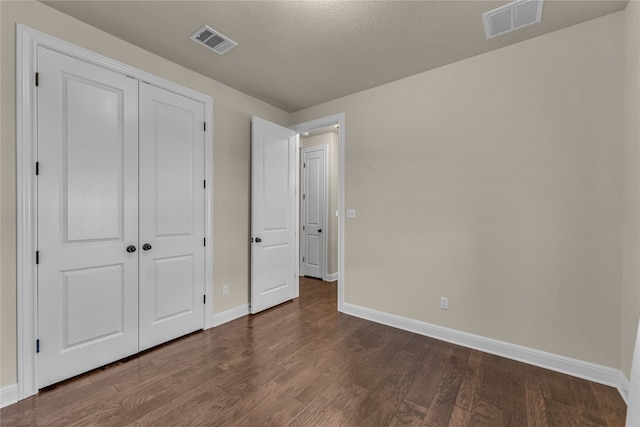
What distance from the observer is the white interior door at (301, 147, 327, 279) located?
4.93m

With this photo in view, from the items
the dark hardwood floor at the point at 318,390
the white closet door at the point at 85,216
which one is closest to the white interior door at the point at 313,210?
the dark hardwood floor at the point at 318,390

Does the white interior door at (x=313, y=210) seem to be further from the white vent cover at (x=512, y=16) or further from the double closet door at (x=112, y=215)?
the white vent cover at (x=512, y=16)

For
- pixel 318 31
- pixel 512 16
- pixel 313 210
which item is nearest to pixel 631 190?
pixel 512 16

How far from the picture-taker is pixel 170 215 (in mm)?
2609

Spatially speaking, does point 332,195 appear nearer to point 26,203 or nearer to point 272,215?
point 272,215

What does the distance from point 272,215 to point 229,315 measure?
50.9 inches

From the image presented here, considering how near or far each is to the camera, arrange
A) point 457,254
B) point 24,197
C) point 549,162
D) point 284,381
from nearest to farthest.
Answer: point 24,197
point 284,381
point 549,162
point 457,254

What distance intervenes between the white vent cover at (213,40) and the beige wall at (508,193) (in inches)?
62.9

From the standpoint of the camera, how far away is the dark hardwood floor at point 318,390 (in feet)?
5.40

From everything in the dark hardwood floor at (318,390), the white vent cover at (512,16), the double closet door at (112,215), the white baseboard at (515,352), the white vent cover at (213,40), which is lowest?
the dark hardwood floor at (318,390)

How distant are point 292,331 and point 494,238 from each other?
→ 7.05 ft

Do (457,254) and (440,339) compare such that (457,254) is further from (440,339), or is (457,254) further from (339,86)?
(339,86)

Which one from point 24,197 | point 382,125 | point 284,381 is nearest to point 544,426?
point 284,381

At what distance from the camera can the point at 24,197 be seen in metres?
1.80
